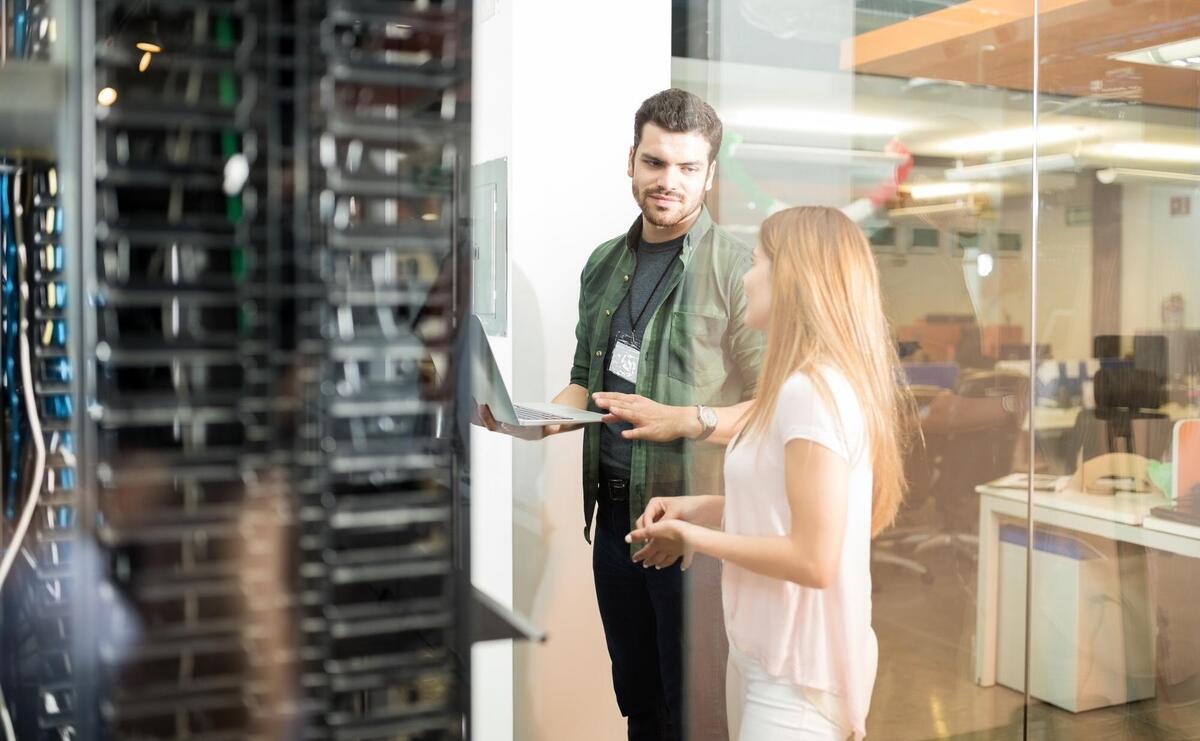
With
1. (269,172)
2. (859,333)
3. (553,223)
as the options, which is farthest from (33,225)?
(859,333)

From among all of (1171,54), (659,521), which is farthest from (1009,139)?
(659,521)

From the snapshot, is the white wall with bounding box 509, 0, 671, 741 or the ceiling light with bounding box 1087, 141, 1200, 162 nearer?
the white wall with bounding box 509, 0, 671, 741

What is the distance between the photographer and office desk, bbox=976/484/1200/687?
5.93ft

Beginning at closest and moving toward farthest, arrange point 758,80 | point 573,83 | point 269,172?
1. point 269,172
2. point 573,83
3. point 758,80

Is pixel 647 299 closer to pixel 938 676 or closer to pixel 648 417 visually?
pixel 648 417

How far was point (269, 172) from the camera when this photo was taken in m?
0.20

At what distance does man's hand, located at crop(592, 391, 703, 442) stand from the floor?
43 cm

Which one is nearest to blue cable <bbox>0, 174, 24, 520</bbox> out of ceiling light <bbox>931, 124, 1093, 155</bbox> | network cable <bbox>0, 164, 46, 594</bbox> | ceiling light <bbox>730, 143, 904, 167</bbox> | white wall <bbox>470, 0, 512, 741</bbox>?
network cable <bbox>0, 164, 46, 594</bbox>

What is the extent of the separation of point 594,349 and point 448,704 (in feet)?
4.39

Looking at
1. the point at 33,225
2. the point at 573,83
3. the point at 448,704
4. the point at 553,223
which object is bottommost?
the point at 448,704

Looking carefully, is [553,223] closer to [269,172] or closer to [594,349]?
[594,349]

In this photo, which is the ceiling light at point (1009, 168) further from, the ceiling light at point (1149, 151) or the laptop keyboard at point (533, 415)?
the laptop keyboard at point (533, 415)

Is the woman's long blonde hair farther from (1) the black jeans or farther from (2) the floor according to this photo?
(1) the black jeans

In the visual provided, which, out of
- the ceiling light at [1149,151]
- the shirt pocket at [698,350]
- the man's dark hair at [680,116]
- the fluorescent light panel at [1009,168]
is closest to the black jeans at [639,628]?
the shirt pocket at [698,350]
